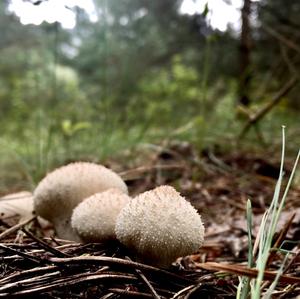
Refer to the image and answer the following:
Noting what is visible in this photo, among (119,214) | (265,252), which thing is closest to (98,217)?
(119,214)

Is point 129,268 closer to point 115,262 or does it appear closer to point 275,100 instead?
point 115,262

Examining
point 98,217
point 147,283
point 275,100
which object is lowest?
point 147,283

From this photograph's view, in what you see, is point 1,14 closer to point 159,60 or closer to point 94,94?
point 94,94

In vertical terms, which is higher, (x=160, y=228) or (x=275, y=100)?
(x=275, y=100)

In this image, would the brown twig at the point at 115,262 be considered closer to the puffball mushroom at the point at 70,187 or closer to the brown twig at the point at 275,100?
the puffball mushroom at the point at 70,187

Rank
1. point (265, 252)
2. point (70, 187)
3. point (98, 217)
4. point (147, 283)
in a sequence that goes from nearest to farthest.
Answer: point (265, 252), point (147, 283), point (98, 217), point (70, 187)

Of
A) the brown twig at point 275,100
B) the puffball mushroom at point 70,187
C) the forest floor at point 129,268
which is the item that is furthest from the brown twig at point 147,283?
the brown twig at point 275,100
